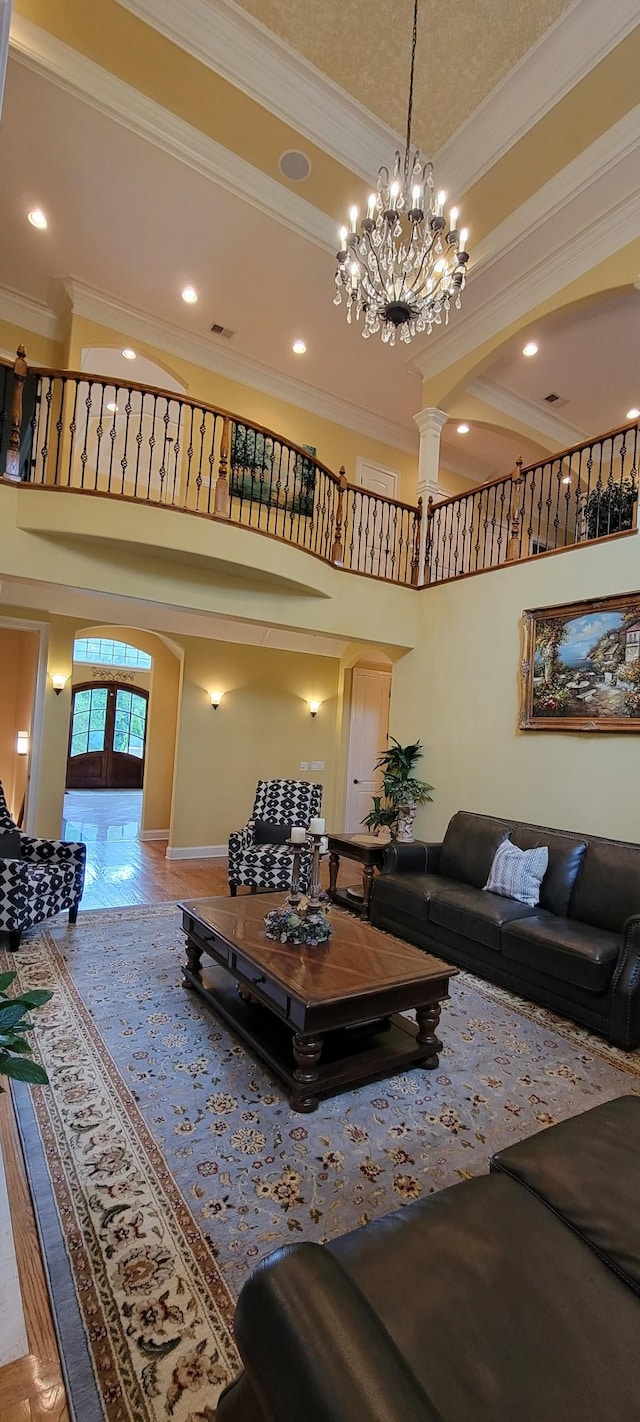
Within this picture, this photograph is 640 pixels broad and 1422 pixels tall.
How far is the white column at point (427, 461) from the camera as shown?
20.7 feet

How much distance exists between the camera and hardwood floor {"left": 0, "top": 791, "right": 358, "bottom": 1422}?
1.35 metres

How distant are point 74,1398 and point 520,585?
518cm

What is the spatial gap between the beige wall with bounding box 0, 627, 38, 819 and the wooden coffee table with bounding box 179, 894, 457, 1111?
5.24 meters

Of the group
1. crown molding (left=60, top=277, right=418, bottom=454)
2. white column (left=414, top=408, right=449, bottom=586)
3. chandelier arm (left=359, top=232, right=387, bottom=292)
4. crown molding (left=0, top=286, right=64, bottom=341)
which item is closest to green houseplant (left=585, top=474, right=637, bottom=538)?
white column (left=414, top=408, right=449, bottom=586)

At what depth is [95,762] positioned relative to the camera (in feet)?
43.3

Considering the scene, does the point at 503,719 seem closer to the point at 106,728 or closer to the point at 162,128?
the point at 162,128

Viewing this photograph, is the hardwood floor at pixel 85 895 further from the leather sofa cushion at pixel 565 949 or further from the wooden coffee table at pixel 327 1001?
the leather sofa cushion at pixel 565 949

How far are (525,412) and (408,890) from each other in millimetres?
6132

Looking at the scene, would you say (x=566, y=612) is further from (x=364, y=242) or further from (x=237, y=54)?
(x=237, y=54)

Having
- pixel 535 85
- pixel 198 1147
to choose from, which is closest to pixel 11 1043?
pixel 198 1147

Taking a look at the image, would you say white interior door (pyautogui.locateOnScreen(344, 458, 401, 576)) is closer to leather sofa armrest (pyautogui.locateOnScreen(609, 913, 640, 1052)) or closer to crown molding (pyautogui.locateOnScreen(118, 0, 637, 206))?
crown molding (pyautogui.locateOnScreen(118, 0, 637, 206))

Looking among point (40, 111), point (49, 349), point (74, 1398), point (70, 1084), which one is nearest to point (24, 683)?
point (49, 349)

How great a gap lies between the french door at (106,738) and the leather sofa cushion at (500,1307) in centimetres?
1272

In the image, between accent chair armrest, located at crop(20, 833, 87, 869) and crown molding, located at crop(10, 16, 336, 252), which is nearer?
crown molding, located at crop(10, 16, 336, 252)
